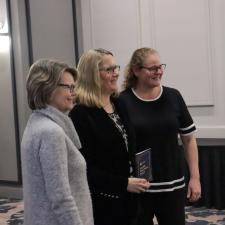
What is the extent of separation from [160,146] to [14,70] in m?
3.16

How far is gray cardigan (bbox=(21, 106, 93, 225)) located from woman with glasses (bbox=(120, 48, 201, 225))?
63cm

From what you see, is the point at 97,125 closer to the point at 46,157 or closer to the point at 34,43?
the point at 46,157

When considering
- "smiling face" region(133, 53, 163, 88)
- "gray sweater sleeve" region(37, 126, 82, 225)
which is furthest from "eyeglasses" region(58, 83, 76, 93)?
"smiling face" region(133, 53, 163, 88)

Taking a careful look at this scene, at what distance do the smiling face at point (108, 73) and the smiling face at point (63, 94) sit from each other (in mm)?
324

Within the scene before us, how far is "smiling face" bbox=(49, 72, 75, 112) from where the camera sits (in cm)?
164

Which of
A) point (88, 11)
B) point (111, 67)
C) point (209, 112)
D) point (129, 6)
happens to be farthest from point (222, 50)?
point (111, 67)

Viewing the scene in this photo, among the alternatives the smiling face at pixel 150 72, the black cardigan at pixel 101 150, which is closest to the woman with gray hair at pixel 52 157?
the black cardigan at pixel 101 150

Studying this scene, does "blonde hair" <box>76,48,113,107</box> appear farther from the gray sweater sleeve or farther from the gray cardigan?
the gray sweater sleeve

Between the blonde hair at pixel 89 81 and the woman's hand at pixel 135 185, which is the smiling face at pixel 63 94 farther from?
the woman's hand at pixel 135 185

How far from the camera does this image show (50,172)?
4.93 ft

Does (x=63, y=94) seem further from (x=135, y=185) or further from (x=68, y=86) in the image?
(x=135, y=185)

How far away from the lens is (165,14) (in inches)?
177

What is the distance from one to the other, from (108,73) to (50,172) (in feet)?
2.09

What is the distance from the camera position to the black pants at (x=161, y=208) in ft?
7.18
